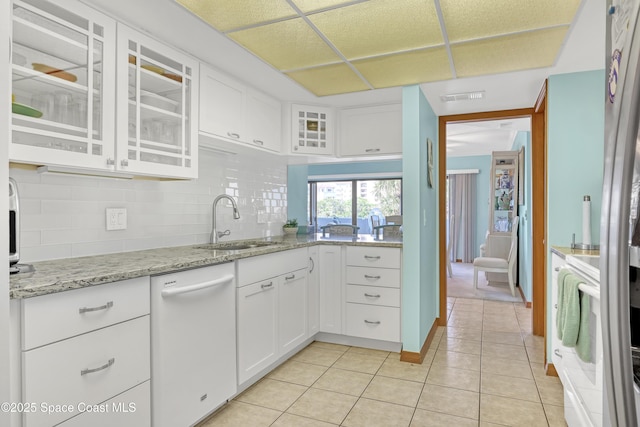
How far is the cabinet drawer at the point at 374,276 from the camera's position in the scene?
3.06m

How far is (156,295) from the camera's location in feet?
5.53

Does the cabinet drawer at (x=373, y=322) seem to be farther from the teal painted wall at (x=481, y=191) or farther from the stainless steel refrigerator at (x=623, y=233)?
the teal painted wall at (x=481, y=191)

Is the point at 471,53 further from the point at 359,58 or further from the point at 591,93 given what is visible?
the point at 591,93

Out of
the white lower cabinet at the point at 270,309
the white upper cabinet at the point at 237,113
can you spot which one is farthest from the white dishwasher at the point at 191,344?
the white upper cabinet at the point at 237,113

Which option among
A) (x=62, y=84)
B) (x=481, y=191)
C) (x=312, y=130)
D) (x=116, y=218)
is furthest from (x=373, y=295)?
(x=481, y=191)

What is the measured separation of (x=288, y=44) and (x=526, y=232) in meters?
4.02

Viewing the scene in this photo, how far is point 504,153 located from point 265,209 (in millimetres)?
4090

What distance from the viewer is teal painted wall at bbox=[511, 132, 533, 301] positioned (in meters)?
Result: 4.58

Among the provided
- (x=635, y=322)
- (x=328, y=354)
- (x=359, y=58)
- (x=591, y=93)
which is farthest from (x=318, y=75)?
(x=635, y=322)

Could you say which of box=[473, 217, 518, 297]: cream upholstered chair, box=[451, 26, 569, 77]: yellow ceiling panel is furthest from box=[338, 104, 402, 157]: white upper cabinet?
box=[473, 217, 518, 297]: cream upholstered chair

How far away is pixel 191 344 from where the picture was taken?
1875 millimetres

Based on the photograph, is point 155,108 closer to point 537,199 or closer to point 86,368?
point 86,368

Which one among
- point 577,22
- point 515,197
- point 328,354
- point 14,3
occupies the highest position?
point 577,22

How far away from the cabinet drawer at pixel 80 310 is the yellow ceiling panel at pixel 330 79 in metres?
1.82
